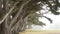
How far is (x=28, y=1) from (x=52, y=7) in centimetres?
42

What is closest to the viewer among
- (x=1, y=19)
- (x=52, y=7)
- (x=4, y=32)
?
(x=1, y=19)

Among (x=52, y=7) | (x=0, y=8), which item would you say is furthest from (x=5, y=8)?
(x=52, y=7)

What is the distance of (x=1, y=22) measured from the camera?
94.7 inches

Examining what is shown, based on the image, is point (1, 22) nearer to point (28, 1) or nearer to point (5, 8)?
point (5, 8)

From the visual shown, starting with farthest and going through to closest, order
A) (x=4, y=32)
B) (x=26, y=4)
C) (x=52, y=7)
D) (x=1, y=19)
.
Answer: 1. (x=26, y=4)
2. (x=52, y=7)
3. (x=4, y=32)
4. (x=1, y=19)

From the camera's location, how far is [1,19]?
2.36m

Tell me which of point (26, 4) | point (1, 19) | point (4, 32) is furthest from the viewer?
point (26, 4)

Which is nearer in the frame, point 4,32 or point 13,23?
point 4,32

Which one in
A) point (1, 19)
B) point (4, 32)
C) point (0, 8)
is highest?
point (0, 8)

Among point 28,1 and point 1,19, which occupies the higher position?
point 28,1

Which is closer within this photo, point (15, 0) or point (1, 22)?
point (1, 22)

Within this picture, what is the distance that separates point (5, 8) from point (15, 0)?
0.25m

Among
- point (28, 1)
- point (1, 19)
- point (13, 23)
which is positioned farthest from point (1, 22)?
point (28, 1)

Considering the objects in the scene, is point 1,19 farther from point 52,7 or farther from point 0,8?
point 52,7
